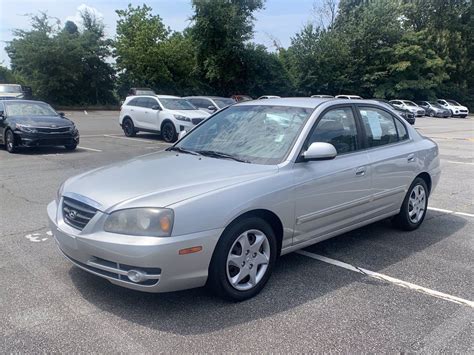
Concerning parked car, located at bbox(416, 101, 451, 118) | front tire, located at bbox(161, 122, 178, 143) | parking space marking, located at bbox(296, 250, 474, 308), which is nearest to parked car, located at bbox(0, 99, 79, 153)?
front tire, located at bbox(161, 122, 178, 143)

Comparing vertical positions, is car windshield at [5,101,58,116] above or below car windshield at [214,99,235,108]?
below

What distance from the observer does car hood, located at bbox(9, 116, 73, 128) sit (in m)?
11.9

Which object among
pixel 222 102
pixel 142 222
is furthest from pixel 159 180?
pixel 222 102

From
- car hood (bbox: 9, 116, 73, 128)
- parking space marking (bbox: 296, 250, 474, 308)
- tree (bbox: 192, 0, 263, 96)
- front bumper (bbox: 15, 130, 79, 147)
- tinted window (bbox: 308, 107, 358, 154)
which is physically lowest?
parking space marking (bbox: 296, 250, 474, 308)

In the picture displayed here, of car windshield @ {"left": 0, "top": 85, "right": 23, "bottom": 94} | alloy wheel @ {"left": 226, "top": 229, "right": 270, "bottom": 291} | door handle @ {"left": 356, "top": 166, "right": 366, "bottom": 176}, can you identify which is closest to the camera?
alloy wheel @ {"left": 226, "top": 229, "right": 270, "bottom": 291}

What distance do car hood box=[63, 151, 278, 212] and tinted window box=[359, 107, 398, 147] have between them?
5.34ft

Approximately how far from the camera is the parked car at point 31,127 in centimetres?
1169

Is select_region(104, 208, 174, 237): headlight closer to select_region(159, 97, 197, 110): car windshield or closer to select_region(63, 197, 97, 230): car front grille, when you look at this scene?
select_region(63, 197, 97, 230): car front grille

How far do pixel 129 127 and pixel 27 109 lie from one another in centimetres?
504

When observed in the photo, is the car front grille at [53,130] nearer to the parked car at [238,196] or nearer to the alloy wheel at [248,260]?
the parked car at [238,196]

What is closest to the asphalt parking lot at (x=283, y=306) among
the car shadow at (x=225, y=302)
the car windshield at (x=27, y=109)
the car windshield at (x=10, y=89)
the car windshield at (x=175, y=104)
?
the car shadow at (x=225, y=302)

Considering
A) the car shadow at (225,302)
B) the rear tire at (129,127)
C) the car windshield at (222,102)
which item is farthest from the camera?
the car windshield at (222,102)

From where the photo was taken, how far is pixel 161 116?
52.1 ft

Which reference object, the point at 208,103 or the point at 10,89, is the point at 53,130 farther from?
the point at 10,89
